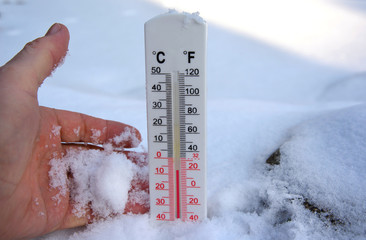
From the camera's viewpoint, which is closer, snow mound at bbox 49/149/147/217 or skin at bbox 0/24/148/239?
skin at bbox 0/24/148/239

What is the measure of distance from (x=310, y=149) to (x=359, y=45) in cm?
198

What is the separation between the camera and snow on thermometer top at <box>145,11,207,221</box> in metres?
0.92

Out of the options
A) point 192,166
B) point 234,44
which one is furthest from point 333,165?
point 234,44

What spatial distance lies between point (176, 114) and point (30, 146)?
1.53 ft

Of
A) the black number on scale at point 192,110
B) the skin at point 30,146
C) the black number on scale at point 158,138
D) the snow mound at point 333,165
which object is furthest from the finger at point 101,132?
the snow mound at point 333,165

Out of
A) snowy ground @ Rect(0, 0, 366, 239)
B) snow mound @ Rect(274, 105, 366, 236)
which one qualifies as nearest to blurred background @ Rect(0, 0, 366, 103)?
snowy ground @ Rect(0, 0, 366, 239)

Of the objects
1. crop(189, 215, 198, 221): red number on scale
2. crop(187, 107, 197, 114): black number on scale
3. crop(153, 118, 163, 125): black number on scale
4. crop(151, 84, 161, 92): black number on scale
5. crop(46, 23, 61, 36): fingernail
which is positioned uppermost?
crop(46, 23, 61, 36): fingernail

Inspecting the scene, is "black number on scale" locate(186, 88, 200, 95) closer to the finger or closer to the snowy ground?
the finger

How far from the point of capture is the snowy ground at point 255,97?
1.05 meters

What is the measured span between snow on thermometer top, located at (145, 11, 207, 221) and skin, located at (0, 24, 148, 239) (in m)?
0.14

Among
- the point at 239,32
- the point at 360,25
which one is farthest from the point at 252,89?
the point at 360,25

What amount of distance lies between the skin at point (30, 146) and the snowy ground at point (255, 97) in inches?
5.2

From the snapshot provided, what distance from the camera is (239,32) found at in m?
3.02

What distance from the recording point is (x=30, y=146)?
0.95 m
